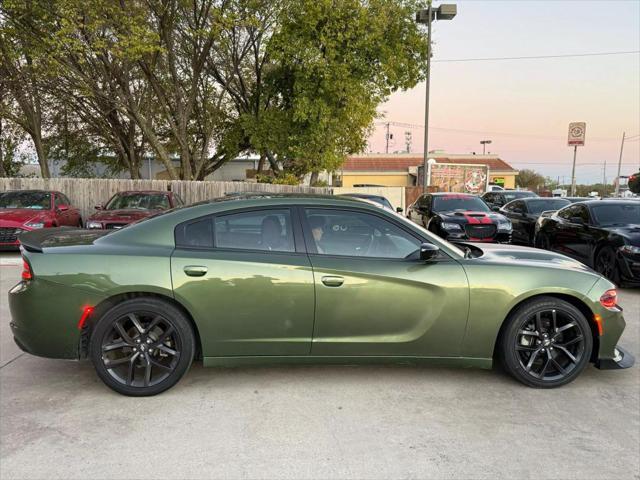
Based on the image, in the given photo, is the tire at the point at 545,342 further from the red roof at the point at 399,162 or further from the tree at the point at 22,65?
the red roof at the point at 399,162

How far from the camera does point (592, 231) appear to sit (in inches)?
322

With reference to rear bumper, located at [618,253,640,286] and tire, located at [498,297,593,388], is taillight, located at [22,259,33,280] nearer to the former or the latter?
tire, located at [498,297,593,388]

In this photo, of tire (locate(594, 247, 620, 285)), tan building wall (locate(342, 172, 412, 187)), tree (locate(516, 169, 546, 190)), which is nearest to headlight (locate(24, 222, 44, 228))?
tire (locate(594, 247, 620, 285))

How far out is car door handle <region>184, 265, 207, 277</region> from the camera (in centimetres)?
Answer: 340

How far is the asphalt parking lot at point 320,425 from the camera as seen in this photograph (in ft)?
8.69

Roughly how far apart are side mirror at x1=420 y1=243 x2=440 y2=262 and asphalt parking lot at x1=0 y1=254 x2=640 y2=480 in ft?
3.44

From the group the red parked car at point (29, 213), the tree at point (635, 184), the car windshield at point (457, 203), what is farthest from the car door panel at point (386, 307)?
the tree at point (635, 184)

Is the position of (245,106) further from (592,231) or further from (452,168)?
(592,231)

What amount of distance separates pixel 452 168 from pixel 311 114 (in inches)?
598

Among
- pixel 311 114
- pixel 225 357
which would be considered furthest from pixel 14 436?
pixel 311 114

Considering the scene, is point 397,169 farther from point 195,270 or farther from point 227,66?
point 195,270

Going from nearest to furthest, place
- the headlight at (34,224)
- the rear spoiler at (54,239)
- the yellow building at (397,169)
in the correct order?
the rear spoiler at (54,239) → the headlight at (34,224) → the yellow building at (397,169)

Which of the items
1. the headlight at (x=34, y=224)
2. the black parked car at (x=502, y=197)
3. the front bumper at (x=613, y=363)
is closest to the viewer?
the front bumper at (x=613, y=363)

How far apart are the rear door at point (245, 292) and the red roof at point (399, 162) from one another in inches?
1794
